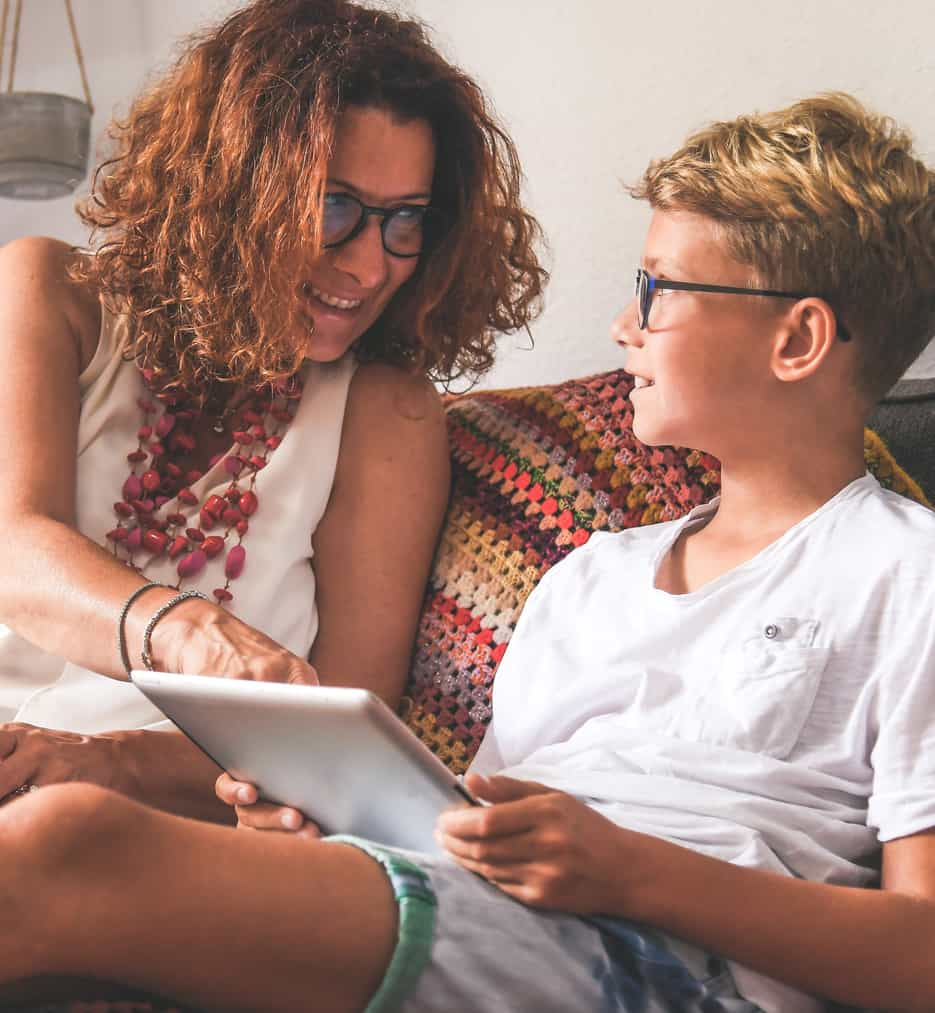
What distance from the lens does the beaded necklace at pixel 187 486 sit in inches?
58.9

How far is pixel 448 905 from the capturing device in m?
0.89

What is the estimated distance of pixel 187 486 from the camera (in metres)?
1.57

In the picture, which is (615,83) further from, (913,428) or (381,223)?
(913,428)

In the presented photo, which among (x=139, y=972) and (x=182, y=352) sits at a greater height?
(x=182, y=352)

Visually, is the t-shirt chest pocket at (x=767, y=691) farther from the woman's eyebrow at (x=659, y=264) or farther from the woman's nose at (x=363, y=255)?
the woman's nose at (x=363, y=255)

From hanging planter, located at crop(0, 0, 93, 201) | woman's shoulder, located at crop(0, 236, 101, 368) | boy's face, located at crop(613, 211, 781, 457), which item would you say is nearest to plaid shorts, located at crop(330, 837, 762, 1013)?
boy's face, located at crop(613, 211, 781, 457)

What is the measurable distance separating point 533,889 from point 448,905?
0.07 meters

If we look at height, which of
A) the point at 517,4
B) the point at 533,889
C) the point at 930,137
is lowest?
the point at 533,889

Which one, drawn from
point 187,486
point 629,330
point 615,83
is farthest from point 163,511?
point 615,83

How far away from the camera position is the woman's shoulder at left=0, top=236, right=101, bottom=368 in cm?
155

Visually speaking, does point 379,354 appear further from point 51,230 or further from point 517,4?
point 51,230

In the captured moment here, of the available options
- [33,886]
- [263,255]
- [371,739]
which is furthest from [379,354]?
[33,886]

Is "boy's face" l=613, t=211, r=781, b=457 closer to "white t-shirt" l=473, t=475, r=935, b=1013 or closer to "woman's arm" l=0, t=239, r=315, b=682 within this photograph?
"white t-shirt" l=473, t=475, r=935, b=1013

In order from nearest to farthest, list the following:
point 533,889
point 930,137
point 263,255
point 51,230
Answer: point 533,889 < point 263,255 < point 930,137 < point 51,230
